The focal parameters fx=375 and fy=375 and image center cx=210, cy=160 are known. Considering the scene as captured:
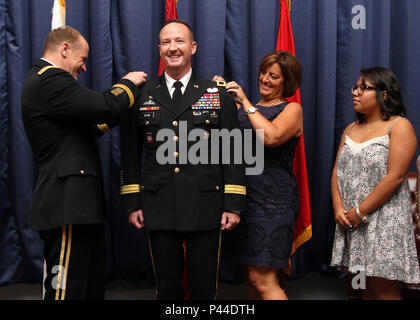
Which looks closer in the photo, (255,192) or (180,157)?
(180,157)

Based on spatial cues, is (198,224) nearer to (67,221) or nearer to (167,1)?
(67,221)

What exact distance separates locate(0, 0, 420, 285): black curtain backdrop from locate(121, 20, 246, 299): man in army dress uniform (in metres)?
0.93

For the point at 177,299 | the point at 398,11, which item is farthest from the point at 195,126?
the point at 398,11

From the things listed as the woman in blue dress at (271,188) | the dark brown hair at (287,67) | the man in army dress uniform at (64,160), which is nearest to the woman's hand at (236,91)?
the woman in blue dress at (271,188)

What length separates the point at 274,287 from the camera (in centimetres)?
176

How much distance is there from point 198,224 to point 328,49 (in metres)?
1.69

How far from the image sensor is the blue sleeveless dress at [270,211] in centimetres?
170

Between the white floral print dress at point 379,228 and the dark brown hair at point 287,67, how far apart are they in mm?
429

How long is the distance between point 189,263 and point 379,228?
3.00ft

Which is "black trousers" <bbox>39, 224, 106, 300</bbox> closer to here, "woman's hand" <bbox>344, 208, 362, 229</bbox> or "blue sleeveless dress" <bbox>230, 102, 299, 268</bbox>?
"blue sleeveless dress" <bbox>230, 102, 299, 268</bbox>

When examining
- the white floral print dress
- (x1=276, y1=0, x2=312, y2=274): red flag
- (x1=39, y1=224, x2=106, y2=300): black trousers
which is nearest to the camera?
(x1=39, y1=224, x2=106, y2=300): black trousers

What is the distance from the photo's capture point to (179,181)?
5.15ft

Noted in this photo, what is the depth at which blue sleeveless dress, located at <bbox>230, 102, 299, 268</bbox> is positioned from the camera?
1.70 meters

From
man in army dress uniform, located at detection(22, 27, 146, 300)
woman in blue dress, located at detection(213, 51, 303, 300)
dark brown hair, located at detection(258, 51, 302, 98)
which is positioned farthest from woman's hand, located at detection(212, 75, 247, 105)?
man in army dress uniform, located at detection(22, 27, 146, 300)
